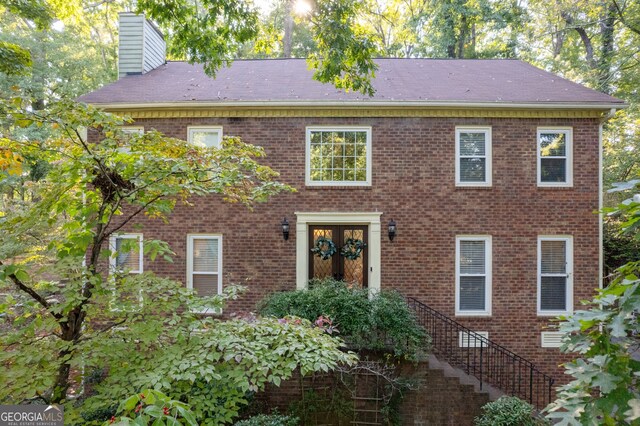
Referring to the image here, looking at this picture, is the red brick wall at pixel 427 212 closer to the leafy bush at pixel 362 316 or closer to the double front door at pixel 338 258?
the double front door at pixel 338 258

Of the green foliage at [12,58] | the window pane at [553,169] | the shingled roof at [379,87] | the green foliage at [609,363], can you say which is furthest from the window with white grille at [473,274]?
the green foliage at [12,58]

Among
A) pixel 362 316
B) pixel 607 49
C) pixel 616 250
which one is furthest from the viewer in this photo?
pixel 607 49

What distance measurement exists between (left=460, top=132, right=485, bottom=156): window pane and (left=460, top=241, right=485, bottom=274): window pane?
2135mm

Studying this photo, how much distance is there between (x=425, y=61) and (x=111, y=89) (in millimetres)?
8946

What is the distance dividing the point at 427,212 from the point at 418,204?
279 mm

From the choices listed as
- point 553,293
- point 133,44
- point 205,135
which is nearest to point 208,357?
point 205,135

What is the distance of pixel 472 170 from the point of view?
9.01 metres

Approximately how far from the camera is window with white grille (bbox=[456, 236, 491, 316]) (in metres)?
8.82

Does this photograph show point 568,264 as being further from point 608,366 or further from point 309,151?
point 608,366

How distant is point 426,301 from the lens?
8.72 meters

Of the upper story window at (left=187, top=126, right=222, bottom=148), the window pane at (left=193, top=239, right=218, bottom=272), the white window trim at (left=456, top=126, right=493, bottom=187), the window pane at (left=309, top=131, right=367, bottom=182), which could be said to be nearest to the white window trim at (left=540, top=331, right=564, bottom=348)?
the white window trim at (left=456, top=126, right=493, bottom=187)

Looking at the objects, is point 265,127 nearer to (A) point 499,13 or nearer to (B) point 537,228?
(B) point 537,228

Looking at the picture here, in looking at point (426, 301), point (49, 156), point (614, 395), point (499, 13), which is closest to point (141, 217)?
point (49, 156)

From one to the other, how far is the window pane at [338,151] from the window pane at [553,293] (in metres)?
4.95
